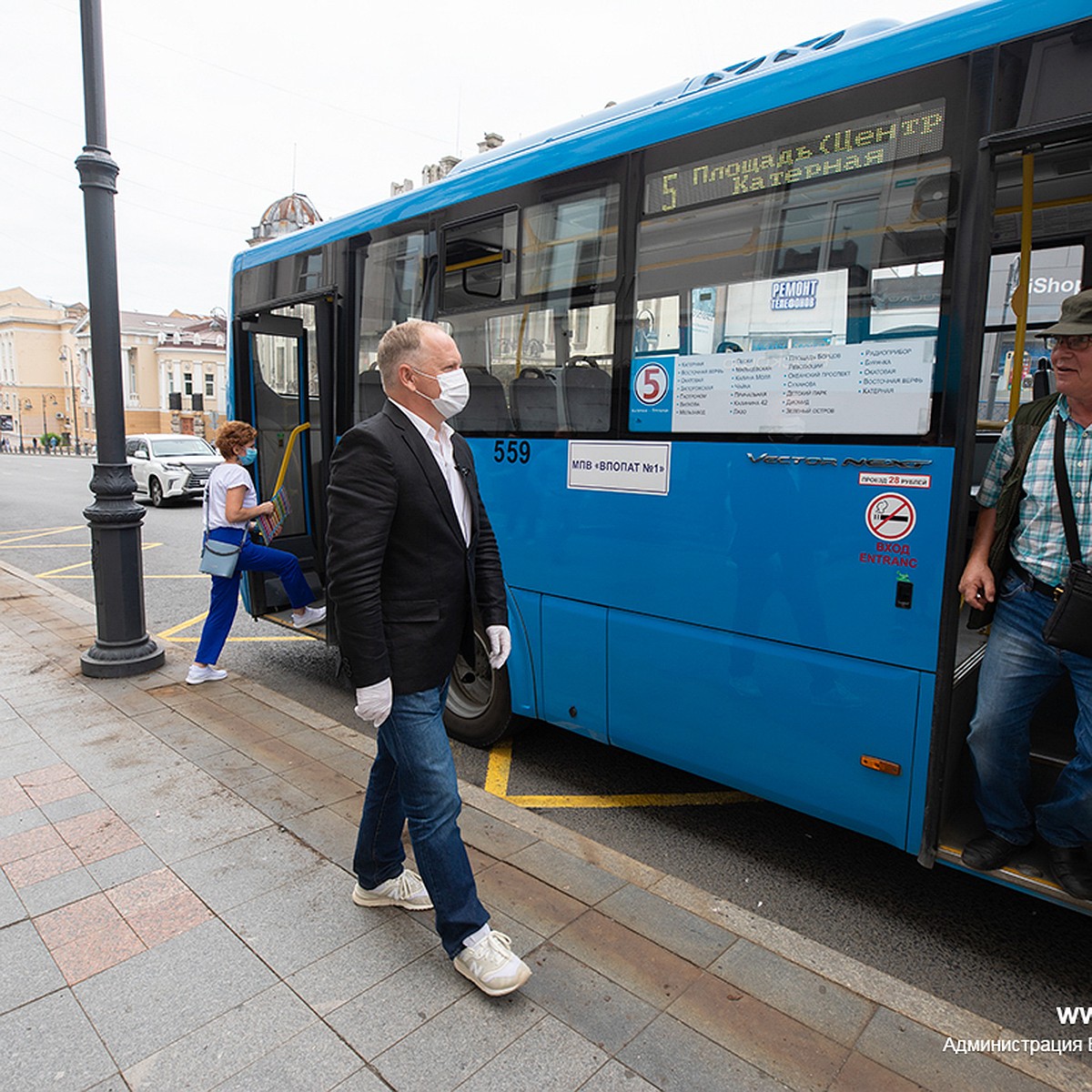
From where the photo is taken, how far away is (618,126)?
353cm

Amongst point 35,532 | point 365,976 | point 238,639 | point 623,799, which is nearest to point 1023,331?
point 623,799

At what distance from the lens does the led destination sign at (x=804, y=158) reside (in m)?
2.67

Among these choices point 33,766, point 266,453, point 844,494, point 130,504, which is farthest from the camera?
point 266,453

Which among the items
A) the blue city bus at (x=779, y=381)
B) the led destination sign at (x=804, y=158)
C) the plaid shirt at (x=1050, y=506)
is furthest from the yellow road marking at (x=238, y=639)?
the plaid shirt at (x=1050, y=506)

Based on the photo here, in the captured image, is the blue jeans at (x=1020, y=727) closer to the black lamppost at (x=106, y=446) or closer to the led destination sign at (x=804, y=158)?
the led destination sign at (x=804, y=158)

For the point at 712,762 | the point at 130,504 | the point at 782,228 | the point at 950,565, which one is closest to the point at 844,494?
the point at 950,565

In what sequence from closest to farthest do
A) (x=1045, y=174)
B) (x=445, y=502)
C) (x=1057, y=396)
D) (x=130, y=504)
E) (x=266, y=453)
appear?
(x=445, y=502), (x=1057, y=396), (x=1045, y=174), (x=130, y=504), (x=266, y=453)

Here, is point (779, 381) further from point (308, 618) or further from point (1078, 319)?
point (308, 618)

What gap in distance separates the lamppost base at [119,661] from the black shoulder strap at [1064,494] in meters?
5.54

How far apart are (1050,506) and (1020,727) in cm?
75

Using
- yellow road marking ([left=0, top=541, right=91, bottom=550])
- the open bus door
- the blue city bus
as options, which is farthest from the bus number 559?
yellow road marking ([left=0, top=541, right=91, bottom=550])

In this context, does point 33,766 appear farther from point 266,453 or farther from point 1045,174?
point 1045,174

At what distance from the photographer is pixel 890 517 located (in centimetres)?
A: 275

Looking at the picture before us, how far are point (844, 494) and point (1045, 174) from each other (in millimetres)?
1553
